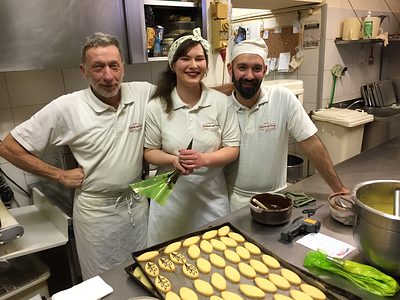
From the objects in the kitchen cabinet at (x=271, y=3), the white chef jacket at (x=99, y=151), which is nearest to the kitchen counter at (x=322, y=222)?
the white chef jacket at (x=99, y=151)

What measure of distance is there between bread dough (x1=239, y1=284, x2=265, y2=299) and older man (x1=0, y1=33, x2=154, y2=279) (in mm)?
887

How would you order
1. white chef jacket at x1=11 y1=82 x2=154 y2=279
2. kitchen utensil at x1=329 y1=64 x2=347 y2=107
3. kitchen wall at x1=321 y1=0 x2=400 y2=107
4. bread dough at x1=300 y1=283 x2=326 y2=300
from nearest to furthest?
1. bread dough at x1=300 y1=283 x2=326 y2=300
2. white chef jacket at x1=11 y1=82 x2=154 y2=279
3. kitchen wall at x1=321 y1=0 x2=400 y2=107
4. kitchen utensil at x1=329 y1=64 x2=347 y2=107

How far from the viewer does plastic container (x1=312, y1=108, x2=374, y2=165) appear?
117 inches

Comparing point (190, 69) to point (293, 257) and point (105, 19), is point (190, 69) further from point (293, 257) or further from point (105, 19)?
point (293, 257)

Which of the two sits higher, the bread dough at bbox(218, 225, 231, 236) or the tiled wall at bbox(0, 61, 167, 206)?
the tiled wall at bbox(0, 61, 167, 206)

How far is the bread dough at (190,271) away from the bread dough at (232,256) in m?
0.11

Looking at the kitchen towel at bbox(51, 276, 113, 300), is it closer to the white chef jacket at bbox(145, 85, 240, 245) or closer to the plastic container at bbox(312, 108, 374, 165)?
the white chef jacket at bbox(145, 85, 240, 245)

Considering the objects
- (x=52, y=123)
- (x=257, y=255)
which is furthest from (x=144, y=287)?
(x=52, y=123)

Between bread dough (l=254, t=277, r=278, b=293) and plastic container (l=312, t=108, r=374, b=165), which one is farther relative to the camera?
plastic container (l=312, t=108, r=374, b=165)

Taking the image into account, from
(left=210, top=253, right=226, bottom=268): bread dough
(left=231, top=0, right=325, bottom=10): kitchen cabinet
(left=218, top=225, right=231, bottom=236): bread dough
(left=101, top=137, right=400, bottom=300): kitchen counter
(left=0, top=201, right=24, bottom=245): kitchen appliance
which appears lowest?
(left=0, top=201, right=24, bottom=245): kitchen appliance

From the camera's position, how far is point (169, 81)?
→ 1.62 m

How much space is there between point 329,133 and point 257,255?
2390 millimetres

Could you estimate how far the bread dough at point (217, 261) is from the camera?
984mm

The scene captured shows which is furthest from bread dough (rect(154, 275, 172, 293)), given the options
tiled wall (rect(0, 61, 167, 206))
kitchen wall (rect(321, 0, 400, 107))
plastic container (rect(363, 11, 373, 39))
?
plastic container (rect(363, 11, 373, 39))
